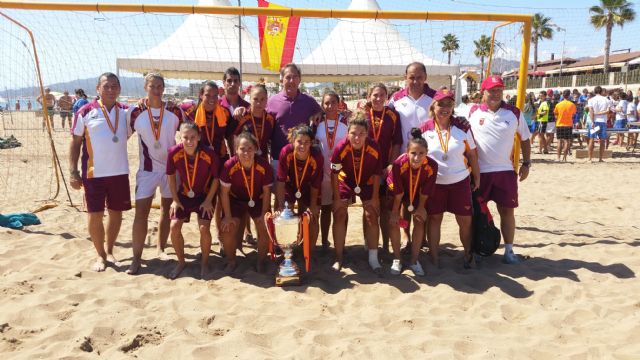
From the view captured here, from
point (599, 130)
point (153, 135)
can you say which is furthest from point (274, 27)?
point (599, 130)

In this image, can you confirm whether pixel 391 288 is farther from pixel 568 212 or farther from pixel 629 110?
pixel 629 110

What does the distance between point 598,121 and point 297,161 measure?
11378mm

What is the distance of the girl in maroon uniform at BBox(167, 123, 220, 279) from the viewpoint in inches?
166

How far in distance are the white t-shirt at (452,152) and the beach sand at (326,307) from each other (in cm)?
96

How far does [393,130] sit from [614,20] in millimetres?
→ 46809

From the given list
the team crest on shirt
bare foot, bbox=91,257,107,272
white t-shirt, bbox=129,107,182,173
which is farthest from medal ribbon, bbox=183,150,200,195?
the team crest on shirt

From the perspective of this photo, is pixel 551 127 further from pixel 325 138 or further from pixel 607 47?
pixel 607 47

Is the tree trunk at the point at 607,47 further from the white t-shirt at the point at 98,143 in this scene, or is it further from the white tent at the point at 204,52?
the white t-shirt at the point at 98,143

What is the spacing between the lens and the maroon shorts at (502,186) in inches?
180

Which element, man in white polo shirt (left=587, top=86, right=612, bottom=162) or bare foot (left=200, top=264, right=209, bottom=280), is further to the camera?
man in white polo shirt (left=587, top=86, right=612, bottom=162)

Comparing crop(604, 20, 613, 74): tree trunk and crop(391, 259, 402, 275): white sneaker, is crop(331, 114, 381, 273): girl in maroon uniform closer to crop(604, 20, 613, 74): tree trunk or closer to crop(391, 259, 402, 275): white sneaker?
crop(391, 259, 402, 275): white sneaker

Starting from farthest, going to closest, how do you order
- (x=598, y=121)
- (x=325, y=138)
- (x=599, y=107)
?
(x=599, y=107)
(x=598, y=121)
(x=325, y=138)

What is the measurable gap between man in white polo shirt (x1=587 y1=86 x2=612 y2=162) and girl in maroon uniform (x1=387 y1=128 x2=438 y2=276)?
10210mm

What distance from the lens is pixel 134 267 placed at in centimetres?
440
